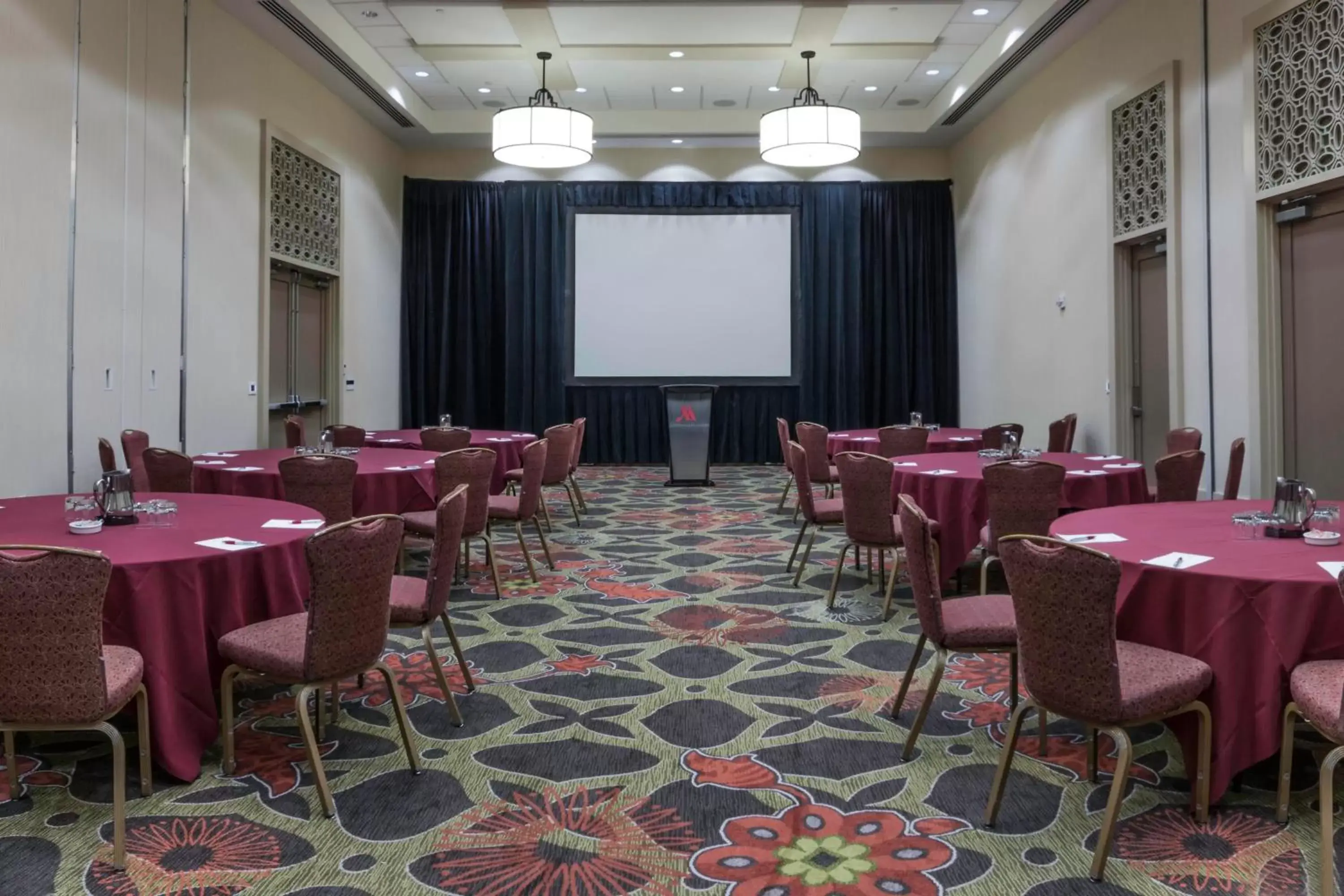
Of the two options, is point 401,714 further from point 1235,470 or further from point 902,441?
point 902,441

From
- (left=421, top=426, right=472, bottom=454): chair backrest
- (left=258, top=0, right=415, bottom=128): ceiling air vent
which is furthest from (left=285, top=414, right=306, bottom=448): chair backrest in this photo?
(left=258, top=0, right=415, bottom=128): ceiling air vent

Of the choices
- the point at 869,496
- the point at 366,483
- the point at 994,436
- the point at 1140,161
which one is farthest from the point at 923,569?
the point at 1140,161

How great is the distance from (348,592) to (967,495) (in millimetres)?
3257

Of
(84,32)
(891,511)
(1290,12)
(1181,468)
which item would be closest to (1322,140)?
(1290,12)

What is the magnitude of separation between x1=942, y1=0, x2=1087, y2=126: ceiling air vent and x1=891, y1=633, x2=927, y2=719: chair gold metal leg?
259 inches

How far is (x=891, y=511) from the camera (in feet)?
15.5

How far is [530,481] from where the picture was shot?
5.62m

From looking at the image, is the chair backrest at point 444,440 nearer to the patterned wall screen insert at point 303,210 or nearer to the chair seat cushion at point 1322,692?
the patterned wall screen insert at point 303,210

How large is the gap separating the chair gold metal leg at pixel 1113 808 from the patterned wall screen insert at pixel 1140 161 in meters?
6.18

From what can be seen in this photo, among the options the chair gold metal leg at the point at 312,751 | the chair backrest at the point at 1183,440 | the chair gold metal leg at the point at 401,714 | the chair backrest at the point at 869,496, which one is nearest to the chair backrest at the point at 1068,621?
the chair gold metal leg at the point at 401,714

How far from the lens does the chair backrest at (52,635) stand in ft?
7.38

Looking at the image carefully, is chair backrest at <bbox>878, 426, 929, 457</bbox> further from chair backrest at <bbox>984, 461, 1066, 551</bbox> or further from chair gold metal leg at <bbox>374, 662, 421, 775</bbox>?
chair gold metal leg at <bbox>374, 662, 421, 775</bbox>

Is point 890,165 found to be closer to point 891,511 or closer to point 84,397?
point 891,511

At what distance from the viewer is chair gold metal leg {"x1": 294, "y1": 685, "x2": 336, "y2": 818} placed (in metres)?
2.58
